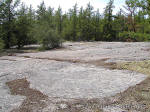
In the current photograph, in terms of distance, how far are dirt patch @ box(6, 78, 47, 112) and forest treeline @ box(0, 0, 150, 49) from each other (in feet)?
31.9

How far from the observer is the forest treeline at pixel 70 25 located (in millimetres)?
13788

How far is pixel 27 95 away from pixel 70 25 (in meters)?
40.1

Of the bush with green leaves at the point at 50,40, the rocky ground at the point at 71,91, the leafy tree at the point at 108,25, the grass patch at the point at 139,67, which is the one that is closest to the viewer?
the rocky ground at the point at 71,91

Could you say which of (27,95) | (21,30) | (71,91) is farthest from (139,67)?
→ (21,30)

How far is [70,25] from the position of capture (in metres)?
43.9

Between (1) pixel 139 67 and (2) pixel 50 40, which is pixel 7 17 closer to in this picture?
(2) pixel 50 40

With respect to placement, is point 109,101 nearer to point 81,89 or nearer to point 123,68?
point 81,89

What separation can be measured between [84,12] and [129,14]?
30.9 m

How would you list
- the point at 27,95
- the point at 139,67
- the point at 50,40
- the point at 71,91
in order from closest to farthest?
the point at 27,95 < the point at 71,91 < the point at 139,67 < the point at 50,40

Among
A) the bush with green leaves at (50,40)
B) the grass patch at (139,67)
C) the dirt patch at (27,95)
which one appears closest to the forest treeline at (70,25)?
the bush with green leaves at (50,40)

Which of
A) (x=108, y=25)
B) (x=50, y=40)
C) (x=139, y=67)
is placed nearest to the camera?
(x=139, y=67)

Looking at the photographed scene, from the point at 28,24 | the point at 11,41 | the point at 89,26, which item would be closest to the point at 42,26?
the point at 28,24

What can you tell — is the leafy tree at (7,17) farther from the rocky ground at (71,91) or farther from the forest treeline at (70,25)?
the rocky ground at (71,91)

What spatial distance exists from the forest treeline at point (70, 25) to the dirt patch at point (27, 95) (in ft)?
31.9
